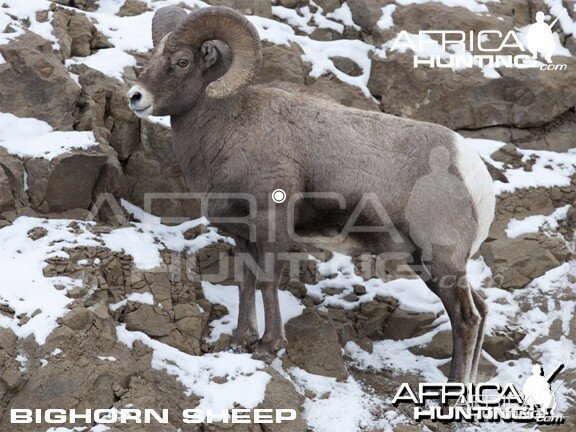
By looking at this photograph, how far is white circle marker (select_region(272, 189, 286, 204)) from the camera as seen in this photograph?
307 inches

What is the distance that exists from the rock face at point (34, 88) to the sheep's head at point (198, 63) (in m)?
1.64

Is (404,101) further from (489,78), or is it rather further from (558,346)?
(558,346)

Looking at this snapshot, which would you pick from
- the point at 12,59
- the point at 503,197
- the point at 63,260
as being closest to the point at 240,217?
the point at 63,260

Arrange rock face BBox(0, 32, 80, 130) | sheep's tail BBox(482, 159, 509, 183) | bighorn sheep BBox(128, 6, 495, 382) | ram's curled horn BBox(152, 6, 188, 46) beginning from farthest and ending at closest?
rock face BBox(0, 32, 80, 130), sheep's tail BBox(482, 159, 509, 183), ram's curled horn BBox(152, 6, 188, 46), bighorn sheep BBox(128, 6, 495, 382)

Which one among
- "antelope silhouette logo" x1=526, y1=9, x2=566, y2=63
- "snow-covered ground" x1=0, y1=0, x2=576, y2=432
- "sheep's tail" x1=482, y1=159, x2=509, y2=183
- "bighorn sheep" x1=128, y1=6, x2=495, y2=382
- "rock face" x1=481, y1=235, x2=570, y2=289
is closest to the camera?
"snow-covered ground" x1=0, y1=0, x2=576, y2=432

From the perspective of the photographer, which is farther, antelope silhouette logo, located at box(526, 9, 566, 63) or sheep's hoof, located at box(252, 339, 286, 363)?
antelope silhouette logo, located at box(526, 9, 566, 63)

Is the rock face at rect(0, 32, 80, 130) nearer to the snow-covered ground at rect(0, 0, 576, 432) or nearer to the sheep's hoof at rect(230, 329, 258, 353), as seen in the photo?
the snow-covered ground at rect(0, 0, 576, 432)

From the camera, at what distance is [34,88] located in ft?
30.1

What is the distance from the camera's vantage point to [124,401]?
6824 mm

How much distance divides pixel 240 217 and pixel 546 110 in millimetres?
5347

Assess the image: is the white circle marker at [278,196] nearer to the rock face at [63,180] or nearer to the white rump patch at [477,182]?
the white rump patch at [477,182]

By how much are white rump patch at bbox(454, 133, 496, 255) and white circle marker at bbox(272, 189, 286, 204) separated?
176 centimetres

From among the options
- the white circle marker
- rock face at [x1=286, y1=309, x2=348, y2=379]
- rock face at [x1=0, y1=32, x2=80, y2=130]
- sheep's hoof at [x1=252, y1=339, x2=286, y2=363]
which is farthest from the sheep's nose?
rock face at [x1=286, y1=309, x2=348, y2=379]

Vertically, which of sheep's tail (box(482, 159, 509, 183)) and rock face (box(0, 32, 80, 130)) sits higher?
rock face (box(0, 32, 80, 130))
